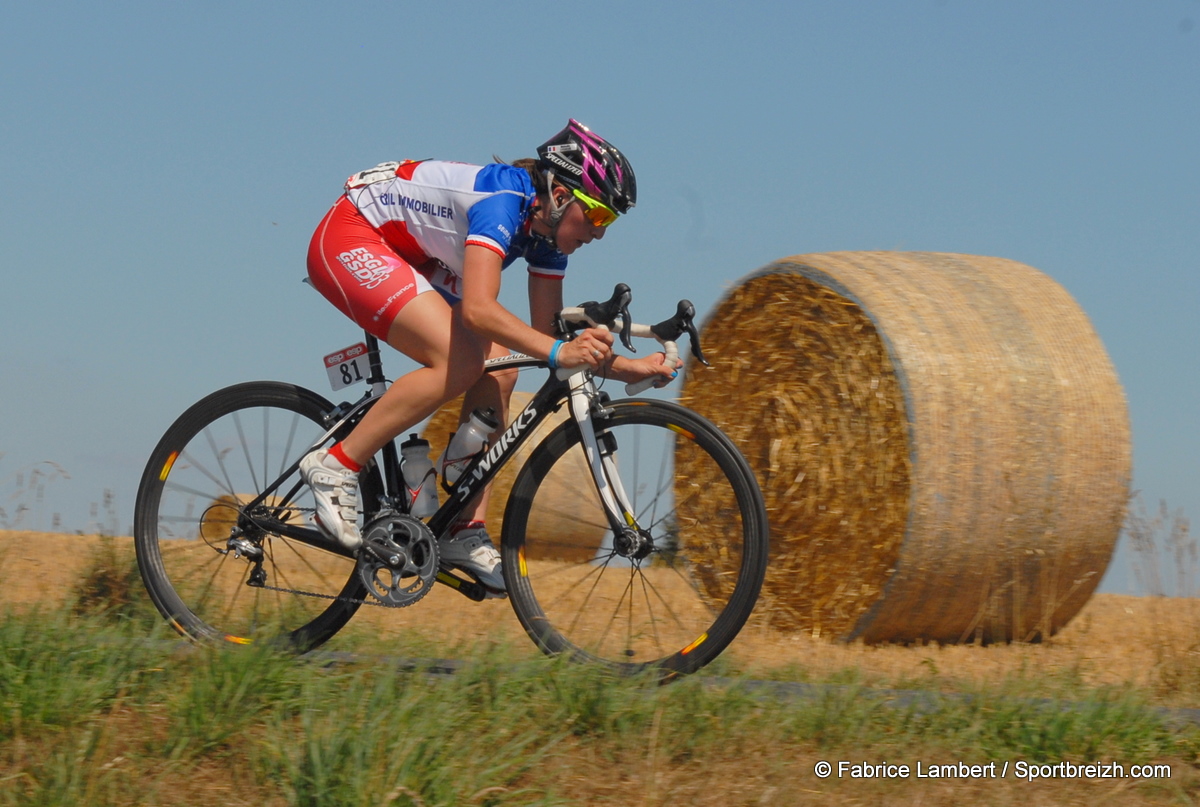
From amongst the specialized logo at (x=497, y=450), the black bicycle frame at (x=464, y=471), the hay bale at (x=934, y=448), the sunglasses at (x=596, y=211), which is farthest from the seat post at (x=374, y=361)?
the hay bale at (x=934, y=448)

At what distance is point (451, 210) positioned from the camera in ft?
14.6

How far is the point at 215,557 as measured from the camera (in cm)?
494

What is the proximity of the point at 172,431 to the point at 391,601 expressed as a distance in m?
1.25

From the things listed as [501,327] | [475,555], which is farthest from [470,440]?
[501,327]

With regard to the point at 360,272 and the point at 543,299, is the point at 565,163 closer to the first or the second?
the point at 543,299

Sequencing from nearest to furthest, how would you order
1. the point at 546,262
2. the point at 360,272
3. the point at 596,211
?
1. the point at 596,211
2. the point at 360,272
3. the point at 546,262

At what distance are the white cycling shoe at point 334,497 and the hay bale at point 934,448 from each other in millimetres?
2953

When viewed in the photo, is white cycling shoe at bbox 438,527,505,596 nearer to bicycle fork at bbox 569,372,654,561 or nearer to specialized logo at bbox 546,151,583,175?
bicycle fork at bbox 569,372,654,561

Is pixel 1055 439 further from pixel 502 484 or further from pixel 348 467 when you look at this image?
pixel 502 484

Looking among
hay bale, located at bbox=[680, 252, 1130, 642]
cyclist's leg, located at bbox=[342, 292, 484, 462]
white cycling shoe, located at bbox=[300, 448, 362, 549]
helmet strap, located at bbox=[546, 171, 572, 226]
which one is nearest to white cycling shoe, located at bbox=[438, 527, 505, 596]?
white cycling shoe, located at bbox=[300, 448, 362, 549]

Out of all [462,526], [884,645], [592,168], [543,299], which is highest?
[592,168]

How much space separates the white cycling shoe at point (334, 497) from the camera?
447 cm

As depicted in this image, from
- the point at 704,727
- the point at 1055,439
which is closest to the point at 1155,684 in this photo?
the point at 1055,439

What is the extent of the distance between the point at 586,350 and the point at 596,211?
52 cm
